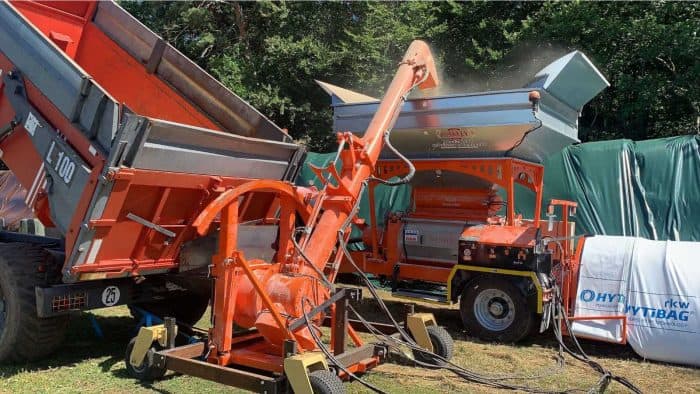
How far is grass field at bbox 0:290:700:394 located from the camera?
4.86 metres

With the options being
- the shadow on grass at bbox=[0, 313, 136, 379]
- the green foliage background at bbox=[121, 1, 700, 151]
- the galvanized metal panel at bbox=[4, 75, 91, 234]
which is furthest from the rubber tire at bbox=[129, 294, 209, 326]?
the green foliage background at bbox=[121, 1, 700, 151]

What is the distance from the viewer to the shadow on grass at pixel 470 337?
6.66 m

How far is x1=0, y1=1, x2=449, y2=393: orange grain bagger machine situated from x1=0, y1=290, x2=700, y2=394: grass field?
0.24 m

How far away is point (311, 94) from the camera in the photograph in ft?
58.6

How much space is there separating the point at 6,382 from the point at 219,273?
1.92 metres

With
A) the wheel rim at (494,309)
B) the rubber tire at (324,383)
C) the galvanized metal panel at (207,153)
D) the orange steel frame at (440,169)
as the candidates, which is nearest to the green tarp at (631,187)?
the orange steel frame at (440,169)

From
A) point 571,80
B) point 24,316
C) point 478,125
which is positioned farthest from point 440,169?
point 24,316

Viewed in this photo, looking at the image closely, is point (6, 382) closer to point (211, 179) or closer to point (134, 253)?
point (134, 253)

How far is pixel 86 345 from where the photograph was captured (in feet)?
19.9

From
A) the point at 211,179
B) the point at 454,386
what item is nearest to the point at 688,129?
the point at 454,386

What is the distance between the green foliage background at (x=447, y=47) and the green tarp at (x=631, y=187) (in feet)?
13.1

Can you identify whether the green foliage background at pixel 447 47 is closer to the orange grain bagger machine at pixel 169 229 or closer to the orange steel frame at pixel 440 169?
the orange steel frame at pixel 440 169

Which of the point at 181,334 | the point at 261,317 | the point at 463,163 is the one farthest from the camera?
the point at 463,163

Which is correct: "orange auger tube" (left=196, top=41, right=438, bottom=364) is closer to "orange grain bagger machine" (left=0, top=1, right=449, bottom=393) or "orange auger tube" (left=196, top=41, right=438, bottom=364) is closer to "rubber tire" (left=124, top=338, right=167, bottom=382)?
"orange grain bagger machine" (left=0, top=1, right=449, bottom=393)
